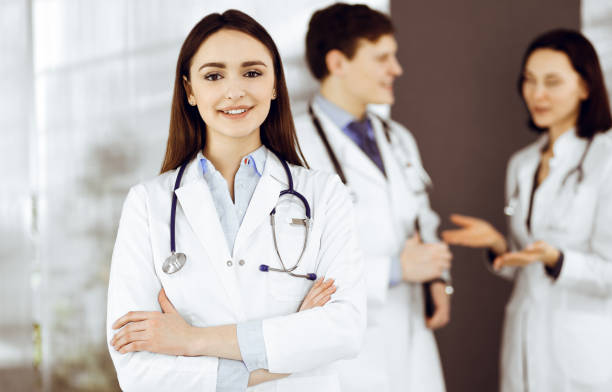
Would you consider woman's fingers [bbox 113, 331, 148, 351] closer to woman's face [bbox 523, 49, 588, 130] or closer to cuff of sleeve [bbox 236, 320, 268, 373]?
cuff of sleeve [bbox 236, 320, 268, 373]

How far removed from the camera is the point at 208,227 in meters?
1.30

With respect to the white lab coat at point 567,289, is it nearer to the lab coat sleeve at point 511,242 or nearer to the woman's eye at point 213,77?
the lab coat sleeve at point 511,242

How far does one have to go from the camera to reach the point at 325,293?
1275 mm

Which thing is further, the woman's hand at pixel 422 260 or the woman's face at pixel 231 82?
the woman's hand at pixel 422 260

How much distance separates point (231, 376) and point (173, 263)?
27cm

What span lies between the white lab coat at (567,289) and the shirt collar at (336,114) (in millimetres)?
763

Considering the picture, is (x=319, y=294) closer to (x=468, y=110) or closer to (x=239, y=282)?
(x=239, y=282)

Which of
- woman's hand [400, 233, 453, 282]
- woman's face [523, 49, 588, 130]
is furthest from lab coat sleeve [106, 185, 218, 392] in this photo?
woman's face [523, 49, 588, 130]

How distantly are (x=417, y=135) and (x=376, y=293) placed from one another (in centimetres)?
118

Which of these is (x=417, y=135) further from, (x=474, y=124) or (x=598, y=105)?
(x=598, y=105)

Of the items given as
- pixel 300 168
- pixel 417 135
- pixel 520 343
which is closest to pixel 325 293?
pixel 300 168

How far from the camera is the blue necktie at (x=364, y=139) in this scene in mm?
2187

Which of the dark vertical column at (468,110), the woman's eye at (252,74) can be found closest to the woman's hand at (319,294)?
the woman's eye at (252,74)

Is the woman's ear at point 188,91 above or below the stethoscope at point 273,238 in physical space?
above
